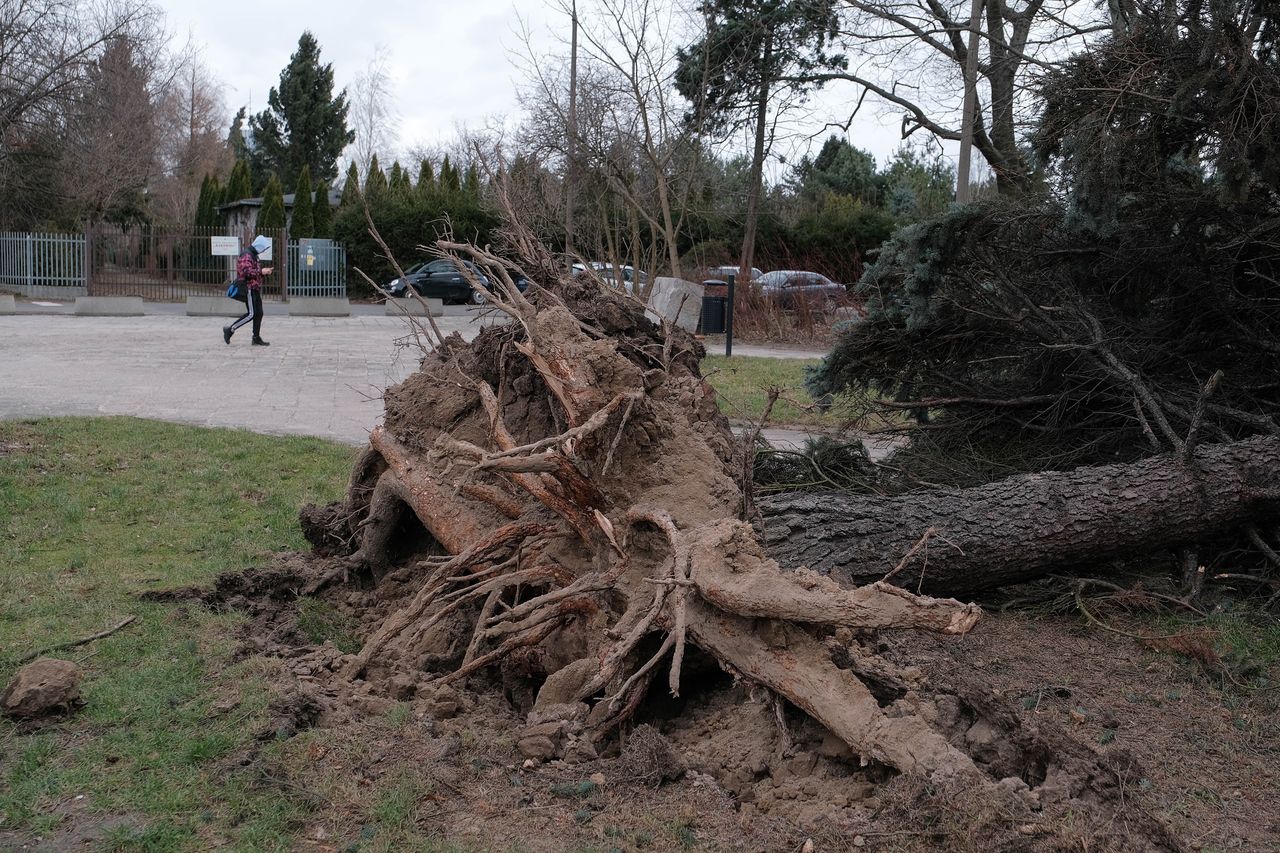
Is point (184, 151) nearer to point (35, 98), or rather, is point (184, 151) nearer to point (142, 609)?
point (35, 98)

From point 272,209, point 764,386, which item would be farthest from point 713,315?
point 272,209

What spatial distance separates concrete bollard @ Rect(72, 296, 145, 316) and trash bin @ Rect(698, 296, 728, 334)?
42.3 ft

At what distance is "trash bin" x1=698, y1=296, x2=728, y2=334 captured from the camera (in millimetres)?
20766

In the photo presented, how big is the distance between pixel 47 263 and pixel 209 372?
17.6 m

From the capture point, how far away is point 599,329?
523 centimetres

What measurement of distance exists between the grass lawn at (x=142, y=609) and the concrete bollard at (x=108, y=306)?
16532mm

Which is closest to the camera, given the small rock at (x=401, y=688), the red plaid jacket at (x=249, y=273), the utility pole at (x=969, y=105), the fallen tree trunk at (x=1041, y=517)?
the small rock at (x=401, y=688)

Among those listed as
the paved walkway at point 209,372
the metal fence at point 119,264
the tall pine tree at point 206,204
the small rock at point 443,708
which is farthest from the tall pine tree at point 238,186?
the small rock at point 443,708

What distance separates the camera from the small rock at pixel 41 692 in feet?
12.4

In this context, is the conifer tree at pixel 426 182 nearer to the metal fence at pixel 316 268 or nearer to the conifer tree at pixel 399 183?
the conifer tree at pixel 399 183

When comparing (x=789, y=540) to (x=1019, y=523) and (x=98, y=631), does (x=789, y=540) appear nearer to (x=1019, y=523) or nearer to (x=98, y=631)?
(x=1019, y=523)

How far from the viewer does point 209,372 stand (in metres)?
14.0

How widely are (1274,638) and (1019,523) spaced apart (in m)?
1.15

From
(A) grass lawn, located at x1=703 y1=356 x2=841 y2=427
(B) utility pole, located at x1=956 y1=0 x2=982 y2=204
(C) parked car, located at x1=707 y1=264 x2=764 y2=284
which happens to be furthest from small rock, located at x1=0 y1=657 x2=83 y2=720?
(C) parked car, located at x1=707 y1=264 x2=764 y2=284
